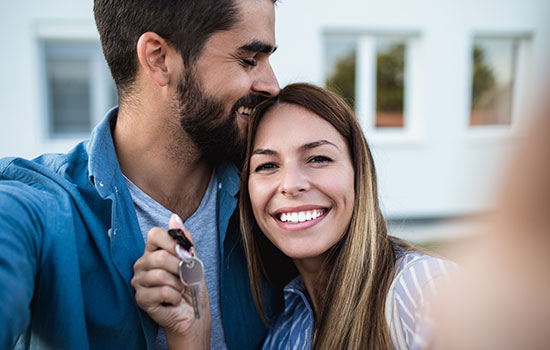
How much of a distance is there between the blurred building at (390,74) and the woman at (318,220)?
4.62 meters

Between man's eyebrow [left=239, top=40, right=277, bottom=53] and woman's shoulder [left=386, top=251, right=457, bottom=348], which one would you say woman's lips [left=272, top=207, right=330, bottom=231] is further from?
man's eyebrow [left=239, top=40, right=277, bottom=53]

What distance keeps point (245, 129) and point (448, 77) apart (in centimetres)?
626

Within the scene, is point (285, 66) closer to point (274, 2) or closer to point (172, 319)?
point (274, 2)

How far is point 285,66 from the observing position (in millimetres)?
6812

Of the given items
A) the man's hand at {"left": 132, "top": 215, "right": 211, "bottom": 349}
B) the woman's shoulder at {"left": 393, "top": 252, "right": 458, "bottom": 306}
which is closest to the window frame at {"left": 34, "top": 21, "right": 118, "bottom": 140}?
the man's hand at {"left": 132, "top": 215, "right": 211, "bottom": 349}

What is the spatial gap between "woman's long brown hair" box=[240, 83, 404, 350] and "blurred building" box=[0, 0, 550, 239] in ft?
15.1

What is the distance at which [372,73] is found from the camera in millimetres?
7379

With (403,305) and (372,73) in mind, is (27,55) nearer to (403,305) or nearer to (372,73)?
(372,73)

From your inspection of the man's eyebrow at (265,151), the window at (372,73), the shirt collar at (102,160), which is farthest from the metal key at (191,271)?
the window at (372,73)

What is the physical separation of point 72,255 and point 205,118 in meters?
0.83

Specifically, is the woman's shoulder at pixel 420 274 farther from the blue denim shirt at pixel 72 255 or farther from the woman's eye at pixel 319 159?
the blue denim shirt at pixel 72 255

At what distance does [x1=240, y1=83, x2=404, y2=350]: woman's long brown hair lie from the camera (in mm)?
1646

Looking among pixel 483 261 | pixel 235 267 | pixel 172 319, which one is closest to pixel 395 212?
pixel 235 267

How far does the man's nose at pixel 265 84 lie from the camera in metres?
2.02
